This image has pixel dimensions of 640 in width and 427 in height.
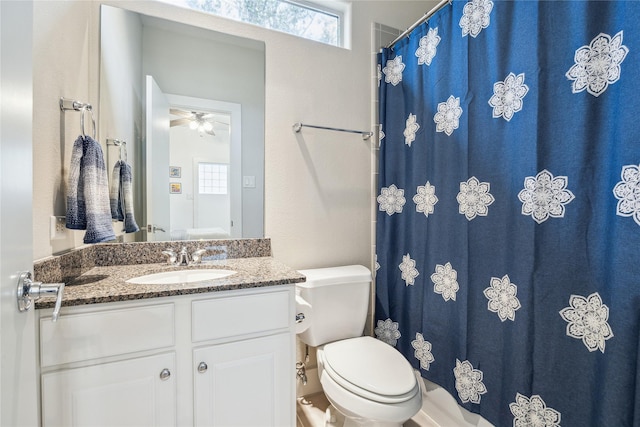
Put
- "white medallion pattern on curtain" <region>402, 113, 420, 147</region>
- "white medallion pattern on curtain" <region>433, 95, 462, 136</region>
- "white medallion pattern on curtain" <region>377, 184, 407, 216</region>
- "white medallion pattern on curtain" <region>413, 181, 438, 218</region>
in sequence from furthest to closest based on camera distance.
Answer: "white medallion pattern on curtain" <region>377, 184, 407, 216</region>, "white medallion pattern on curtain" <region>402, 113, 420, 147</region>, "white medallion pattern on curtain" <region>413, 181, 438, 218</region>, "white medallion pattern on curtain" <region>433, 95, 462, 136</region>

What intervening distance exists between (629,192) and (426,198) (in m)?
0.75

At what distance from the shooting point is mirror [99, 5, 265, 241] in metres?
1.38

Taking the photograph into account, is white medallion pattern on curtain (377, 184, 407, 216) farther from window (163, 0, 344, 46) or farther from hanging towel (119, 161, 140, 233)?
hanging towel (119, 161, 140, 233)

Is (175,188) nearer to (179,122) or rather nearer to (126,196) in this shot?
A: (126,196)

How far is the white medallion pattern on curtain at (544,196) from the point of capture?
0.93 meters

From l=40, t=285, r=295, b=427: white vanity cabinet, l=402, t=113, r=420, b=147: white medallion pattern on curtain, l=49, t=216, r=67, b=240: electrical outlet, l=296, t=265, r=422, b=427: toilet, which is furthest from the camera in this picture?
l=402, t=113, r=420, b=147: white medallion pattern on curtain

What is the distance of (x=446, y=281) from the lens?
1.35 metres

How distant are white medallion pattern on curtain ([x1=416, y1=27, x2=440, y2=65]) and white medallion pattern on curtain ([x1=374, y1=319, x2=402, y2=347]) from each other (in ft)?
4.81

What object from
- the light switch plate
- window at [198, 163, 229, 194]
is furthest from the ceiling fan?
the light switch plate

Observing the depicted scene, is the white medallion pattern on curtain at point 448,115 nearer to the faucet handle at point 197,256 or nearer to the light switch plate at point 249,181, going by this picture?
the light switch plate at point 249,181

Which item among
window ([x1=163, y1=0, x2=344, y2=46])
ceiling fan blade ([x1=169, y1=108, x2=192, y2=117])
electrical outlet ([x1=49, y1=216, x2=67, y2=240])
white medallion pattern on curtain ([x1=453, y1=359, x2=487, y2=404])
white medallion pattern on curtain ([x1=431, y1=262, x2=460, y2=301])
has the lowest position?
white medallion pattern on curtain ([x1=453, y1=359, x2=487, y2=404])

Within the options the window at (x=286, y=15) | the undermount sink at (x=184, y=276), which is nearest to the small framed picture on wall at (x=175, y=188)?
the undermount sink at (x=184, y=276)

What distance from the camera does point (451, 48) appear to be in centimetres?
135

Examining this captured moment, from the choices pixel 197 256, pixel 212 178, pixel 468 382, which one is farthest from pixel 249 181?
pixel 468 382
